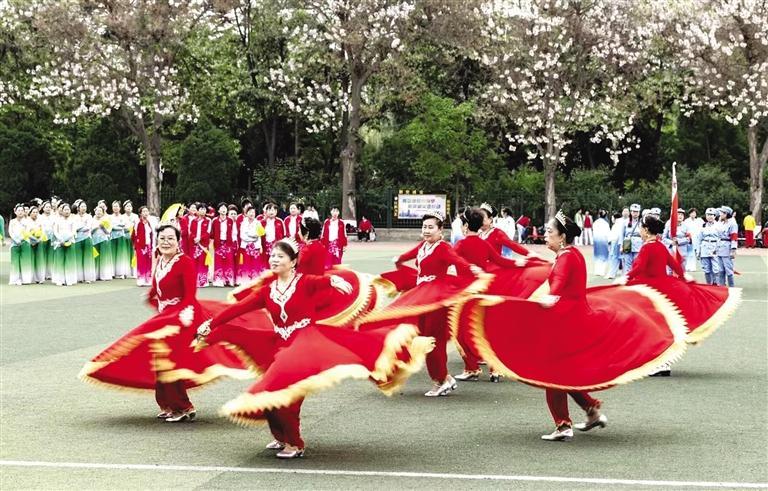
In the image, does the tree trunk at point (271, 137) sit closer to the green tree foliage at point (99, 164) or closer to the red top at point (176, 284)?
the green tree foliage at point (99, 164)

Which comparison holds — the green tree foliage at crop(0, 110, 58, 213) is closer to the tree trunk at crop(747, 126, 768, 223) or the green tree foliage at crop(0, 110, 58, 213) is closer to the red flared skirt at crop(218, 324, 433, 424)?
the tree trunk at crop(747, 126, 768, 223)

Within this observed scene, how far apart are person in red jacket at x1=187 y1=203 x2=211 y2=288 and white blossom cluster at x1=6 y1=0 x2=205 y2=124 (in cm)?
2115

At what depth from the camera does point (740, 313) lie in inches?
796

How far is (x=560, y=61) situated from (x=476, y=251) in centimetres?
3949

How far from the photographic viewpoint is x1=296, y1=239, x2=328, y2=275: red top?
41.1ft

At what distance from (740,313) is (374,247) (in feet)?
84.8

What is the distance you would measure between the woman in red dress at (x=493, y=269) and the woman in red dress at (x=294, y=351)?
3.30m

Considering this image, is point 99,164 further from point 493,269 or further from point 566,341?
point 566,341

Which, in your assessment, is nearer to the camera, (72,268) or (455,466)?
(455,466)

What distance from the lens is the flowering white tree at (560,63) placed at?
49.5m

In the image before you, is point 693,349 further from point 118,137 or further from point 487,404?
point 118,137

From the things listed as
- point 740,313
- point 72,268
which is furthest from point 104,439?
point 72,268

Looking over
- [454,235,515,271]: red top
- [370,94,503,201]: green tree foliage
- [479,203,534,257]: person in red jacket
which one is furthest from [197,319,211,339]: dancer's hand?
[370,94,503,201]: green tree foliage

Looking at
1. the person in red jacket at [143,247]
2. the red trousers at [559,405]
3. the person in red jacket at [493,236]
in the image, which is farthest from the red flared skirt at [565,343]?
the person in red jacket at [143,247]
